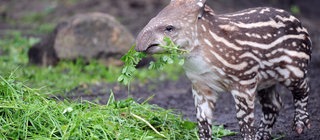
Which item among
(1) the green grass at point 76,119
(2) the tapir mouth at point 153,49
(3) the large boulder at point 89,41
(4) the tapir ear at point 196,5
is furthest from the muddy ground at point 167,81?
(4) the tapir ear at point 196,5

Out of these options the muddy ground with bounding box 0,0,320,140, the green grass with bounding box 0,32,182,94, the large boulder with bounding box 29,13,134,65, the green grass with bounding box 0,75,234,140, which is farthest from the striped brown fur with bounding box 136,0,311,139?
the large boulder with bounding box 29,13,134,65

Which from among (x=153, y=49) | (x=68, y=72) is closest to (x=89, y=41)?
(x=68, y=72)

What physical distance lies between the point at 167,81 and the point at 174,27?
5.47 meters

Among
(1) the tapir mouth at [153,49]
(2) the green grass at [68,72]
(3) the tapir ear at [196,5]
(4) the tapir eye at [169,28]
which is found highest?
(3) the tapir ear at [196,5]

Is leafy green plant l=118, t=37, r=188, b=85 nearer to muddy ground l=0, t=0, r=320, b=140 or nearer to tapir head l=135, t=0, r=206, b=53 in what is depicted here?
tapir head l=135, t=0, r=206, b=53

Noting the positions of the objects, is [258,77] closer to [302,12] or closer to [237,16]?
[237,16]

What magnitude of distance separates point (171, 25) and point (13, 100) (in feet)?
5.15

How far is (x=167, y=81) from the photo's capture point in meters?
11.3

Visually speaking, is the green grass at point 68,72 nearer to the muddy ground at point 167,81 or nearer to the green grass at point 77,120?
the muddy ground at point 167,81

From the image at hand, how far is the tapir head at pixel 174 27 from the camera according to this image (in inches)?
226

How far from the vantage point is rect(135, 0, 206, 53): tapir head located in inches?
226

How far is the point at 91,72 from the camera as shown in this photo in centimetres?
1123

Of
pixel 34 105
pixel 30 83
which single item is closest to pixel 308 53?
pixel 34 105

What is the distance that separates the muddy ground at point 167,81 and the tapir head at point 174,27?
4.61 ft
